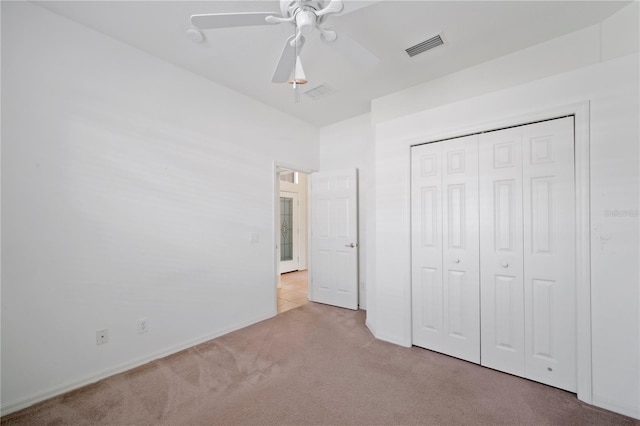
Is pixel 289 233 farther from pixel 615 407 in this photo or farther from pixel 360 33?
pixel 615 407

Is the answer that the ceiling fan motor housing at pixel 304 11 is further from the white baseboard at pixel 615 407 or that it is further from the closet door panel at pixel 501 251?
the white baseboard at pixel 615 407

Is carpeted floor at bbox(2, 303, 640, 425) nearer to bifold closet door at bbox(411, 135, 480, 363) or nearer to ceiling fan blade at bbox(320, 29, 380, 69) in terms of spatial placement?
bifold closet door at bbox(411, 135, 480, 363)

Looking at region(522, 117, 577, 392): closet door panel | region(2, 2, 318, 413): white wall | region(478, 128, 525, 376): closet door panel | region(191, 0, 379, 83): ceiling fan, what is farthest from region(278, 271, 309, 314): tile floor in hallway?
region(191, 0, 379, 83): ceiling fan

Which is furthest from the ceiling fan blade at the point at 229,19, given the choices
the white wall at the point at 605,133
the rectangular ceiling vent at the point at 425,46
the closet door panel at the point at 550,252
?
the closet door panel at the point at 550,252

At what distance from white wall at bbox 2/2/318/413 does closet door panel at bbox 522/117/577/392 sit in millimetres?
2780

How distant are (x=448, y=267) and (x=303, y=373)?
1.60 m

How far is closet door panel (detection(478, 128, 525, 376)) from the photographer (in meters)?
2.19

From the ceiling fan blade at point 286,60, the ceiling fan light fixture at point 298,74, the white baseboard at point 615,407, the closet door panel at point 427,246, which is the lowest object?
the white baseboard at point 615,407

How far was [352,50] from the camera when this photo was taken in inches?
67.8

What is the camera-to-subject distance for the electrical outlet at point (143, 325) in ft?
7.78

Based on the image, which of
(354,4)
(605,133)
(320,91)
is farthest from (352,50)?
(605,133)

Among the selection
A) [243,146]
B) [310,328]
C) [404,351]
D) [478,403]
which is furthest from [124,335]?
[478,403]

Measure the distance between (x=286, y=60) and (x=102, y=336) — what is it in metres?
2.55

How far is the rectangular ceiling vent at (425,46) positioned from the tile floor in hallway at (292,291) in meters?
3.38
